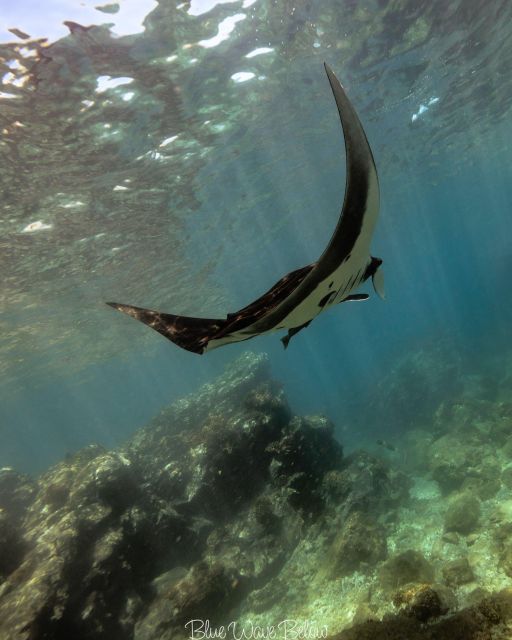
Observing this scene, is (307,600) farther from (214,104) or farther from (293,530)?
(214,104)

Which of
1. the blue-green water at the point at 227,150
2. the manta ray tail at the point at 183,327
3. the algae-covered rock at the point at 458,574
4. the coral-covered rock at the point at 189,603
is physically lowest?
the algae-covered rock at the point at 458,574

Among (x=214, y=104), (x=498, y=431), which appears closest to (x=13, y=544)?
(x=214, y=104)

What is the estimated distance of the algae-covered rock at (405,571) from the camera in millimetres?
7172

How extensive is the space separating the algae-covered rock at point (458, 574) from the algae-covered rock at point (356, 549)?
225cm

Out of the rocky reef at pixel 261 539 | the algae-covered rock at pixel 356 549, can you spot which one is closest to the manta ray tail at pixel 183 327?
the rocky reef at pixel 261 539

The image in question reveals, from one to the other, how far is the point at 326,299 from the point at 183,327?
1192 millimetres

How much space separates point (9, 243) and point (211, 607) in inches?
556

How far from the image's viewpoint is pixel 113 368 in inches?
2206

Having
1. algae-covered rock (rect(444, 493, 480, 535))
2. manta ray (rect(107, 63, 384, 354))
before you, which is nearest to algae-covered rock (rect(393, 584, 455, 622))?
algae-covered rock (rect(444, 493, 480, 535))

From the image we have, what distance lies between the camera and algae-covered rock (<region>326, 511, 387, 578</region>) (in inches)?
346

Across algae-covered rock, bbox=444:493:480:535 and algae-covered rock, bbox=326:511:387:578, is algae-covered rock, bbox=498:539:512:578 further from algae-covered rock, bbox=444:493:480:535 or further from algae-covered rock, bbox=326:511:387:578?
algae-covered rock, bbox=326:511:387:578

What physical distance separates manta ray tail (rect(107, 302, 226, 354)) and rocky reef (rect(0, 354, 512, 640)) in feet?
15.5

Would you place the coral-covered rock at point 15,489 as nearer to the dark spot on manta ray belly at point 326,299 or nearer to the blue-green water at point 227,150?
the blue-green water at point 227,150

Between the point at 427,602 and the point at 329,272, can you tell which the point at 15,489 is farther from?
the point at 329,272
